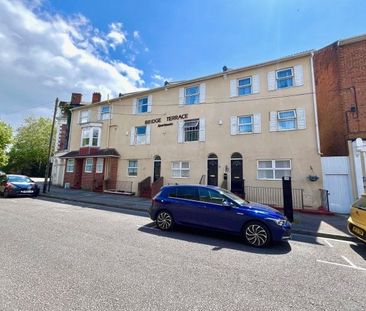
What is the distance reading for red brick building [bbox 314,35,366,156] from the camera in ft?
42.4

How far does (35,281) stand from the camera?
3625 millimetres

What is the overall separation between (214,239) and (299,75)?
12.1 meters

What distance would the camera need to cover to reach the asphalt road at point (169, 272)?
3.21 meters

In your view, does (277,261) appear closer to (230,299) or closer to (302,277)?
(302,277)

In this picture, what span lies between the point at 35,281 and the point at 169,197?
462 cm

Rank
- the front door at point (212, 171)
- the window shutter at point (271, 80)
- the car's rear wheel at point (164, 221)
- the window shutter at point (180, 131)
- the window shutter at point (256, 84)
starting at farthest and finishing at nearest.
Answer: the window shutter at point (180, 131) < the front door at point (212, 171) < the window shutter at point (256, 84) < the window shutter at point (271, 80) < the car's rear wheel at point (164, 221)

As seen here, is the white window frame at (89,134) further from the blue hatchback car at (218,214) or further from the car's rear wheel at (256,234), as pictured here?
the car's rear wheel at (256,234)

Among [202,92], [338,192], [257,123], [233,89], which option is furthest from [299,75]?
[338,192]

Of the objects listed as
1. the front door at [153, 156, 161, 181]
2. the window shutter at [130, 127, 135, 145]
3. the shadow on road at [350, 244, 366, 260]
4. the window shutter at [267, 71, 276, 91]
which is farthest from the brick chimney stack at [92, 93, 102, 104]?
the shadow on road at [350, 244, 366, 260]

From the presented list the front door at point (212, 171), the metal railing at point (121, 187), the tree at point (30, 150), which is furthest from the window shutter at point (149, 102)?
the tree at point (30, 150)

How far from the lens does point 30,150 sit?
1836 inches

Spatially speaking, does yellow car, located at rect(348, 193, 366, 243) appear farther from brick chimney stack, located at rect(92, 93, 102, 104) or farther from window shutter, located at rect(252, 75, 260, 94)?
brick chimney stack, located at rect(92, 93, 102, 104)

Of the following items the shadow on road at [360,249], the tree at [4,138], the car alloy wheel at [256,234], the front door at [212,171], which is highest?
the tree at [4,138]

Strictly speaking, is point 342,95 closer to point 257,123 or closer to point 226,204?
point 257,123
